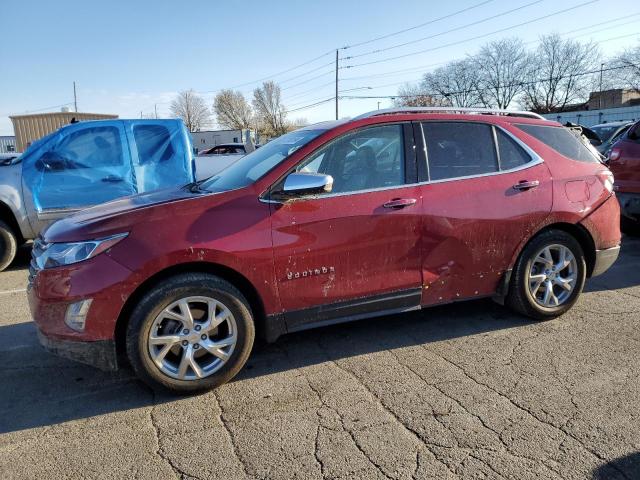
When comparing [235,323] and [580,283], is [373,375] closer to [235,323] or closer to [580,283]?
[235,323]

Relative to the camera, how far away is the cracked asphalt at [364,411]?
8.05 ft

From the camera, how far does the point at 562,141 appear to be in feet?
14.0

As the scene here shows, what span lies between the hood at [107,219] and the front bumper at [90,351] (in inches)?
25.3

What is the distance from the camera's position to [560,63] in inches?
2677

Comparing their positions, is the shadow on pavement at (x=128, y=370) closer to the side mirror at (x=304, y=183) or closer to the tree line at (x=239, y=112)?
the side mirror at (x=304, y=183)

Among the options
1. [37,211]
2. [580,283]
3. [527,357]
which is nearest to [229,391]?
[527,357]

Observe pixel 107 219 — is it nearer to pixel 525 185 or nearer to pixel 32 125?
A: pixel 525 185

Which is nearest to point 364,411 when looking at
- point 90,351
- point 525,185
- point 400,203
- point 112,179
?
point 400,203

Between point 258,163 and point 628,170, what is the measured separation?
17.7 ft

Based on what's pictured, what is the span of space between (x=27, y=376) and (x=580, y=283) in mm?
4535

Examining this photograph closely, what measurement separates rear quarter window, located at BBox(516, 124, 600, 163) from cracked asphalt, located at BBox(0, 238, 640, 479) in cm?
146

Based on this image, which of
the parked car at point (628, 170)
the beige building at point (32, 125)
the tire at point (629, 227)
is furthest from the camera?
the beige building at point (32, 125)

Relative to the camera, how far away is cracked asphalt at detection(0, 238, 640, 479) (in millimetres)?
2453

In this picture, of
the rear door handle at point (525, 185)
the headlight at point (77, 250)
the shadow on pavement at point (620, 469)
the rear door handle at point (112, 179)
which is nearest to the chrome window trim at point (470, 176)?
the rear door handle at point (525, 185)
